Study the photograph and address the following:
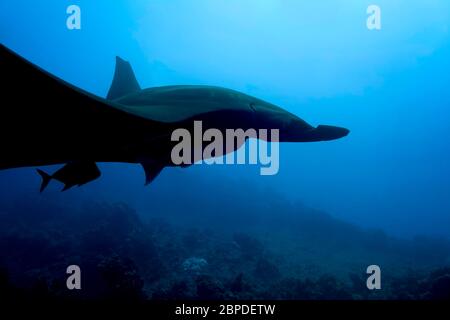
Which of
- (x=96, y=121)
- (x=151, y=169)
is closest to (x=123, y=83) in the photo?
(x=151, y=169)

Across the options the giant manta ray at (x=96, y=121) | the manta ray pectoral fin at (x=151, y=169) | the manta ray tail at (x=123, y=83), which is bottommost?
the manta ray pectoral fin at (x=151, y=169)

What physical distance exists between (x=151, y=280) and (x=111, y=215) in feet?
29.2

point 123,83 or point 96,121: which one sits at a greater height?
point 123,83

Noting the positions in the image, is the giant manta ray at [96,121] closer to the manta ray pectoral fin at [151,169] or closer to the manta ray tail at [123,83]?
the manta ray pectoral fin at [151,169]

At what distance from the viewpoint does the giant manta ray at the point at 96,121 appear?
217 centimetres

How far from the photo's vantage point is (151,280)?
1255 centimetres

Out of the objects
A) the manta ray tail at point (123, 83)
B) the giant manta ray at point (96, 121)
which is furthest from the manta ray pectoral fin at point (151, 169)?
the manta ray tail at point (123, 83)

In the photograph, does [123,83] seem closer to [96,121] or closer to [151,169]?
[151,169]

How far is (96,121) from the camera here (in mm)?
2559

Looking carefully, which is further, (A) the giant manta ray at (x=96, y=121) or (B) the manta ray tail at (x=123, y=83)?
(B) the manta ray tail at (x=123, y=83)

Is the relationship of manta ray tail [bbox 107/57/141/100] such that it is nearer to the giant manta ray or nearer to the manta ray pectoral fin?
the giant manta ray
